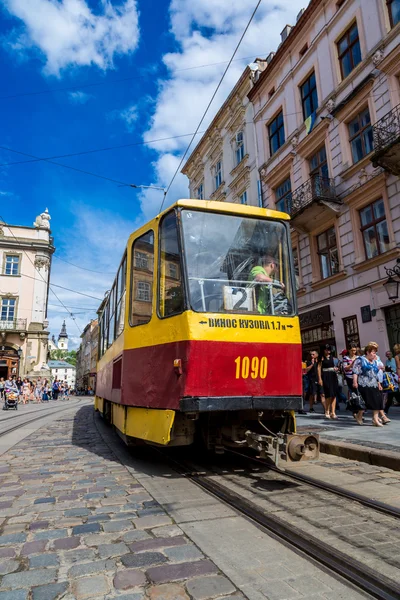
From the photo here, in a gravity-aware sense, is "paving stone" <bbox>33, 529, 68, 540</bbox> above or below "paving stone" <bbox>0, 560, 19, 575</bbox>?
above

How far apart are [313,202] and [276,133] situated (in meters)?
6.89

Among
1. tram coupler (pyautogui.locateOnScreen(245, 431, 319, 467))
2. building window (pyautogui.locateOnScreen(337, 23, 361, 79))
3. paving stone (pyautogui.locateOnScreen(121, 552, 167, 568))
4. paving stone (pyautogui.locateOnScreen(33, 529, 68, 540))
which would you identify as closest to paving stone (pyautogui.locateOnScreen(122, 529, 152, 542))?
paving stone (pyautogui.locateOnScreen(121, 552, 167, 568))

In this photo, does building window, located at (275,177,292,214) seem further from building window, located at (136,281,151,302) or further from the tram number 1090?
the tram number 1090

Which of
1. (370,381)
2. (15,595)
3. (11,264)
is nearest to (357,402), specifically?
(370,381)

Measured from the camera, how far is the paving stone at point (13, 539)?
287 cm

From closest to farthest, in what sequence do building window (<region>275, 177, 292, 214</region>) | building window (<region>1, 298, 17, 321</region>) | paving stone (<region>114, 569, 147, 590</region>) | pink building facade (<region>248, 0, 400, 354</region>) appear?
paving stone (<region>114, 569, 147, 590</region>) < pink building facade (<region>248, 0, 400, 354</region>) < building window (<region>275, 177, 292, 214</region>) < building window (<region>1, 298, 17, 321</region>)

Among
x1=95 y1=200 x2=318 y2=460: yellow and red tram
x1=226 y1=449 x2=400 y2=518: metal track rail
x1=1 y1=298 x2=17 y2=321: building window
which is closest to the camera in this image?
x1=226 y1=449 x2=400 y2=518: metal track rail

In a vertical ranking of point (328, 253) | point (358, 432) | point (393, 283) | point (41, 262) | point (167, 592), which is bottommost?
point (167, 592)

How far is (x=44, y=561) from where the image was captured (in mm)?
2547

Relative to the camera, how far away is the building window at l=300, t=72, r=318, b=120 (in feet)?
58.3

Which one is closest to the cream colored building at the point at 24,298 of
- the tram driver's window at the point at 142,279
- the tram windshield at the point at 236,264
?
the tram driver's window at the point at 142,279

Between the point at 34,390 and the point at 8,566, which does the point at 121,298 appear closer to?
the point at 8,566

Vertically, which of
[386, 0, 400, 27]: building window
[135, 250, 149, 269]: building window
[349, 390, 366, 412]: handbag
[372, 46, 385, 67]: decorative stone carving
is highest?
[386, 0, 400, 27]: building window

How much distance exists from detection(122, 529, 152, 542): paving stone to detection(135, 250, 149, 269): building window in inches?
127
